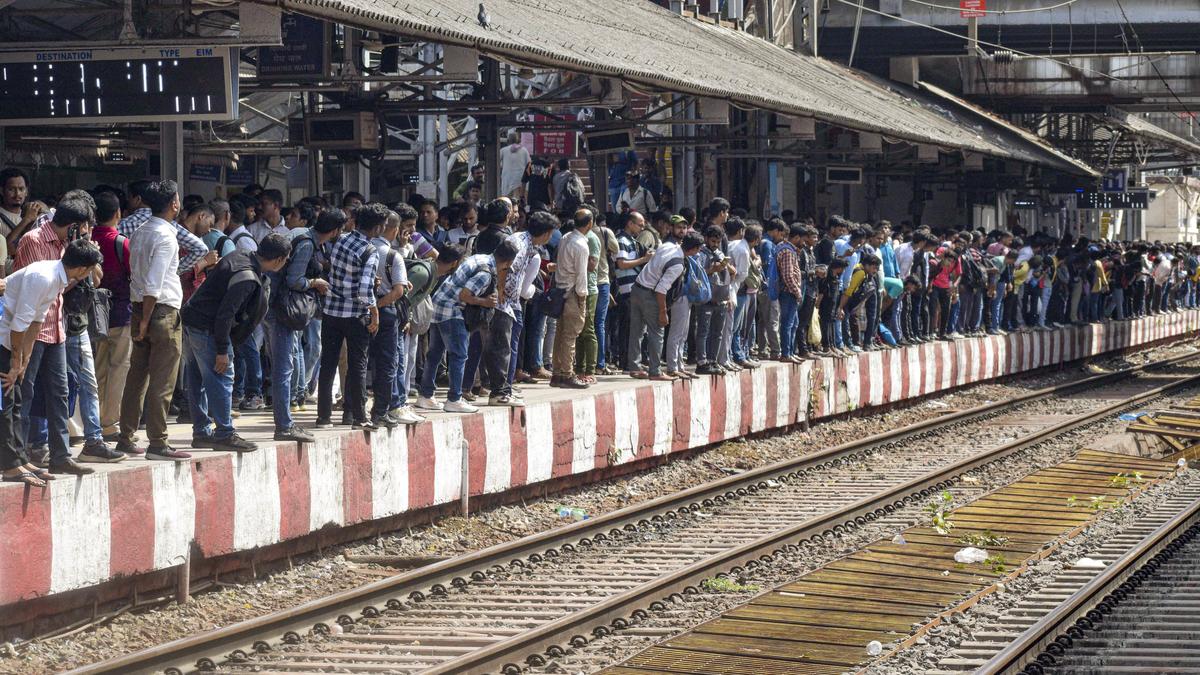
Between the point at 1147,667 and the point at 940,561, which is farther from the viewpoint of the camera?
the point at 940,561

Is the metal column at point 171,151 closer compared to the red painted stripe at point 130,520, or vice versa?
the red painted stripe at point 130,520

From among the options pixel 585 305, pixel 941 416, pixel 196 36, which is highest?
pixel 196 36

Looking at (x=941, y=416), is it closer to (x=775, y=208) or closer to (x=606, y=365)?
(x=606, y=365)

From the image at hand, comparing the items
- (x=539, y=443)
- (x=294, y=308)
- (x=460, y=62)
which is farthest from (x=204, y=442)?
(x=460, y=62)

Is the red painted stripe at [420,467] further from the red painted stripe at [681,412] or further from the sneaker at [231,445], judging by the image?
the red painted stripe at [681,412]

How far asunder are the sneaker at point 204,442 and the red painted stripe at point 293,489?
0.43 m

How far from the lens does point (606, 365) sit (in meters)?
18.8

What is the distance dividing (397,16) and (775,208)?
61.5 feet

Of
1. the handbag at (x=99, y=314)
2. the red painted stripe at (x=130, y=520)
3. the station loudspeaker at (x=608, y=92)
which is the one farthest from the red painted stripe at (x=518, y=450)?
the station loudspeaker at (x=608, y=92)

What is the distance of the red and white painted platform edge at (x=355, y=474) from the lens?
950 centimetres

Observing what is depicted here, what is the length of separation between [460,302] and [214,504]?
12.2 feet

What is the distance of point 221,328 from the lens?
10.8m

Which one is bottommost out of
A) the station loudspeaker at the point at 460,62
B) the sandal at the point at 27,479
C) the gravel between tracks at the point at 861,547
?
the gravel between tracks at the point at 861,547

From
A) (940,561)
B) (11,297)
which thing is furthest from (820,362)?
(11,297)
